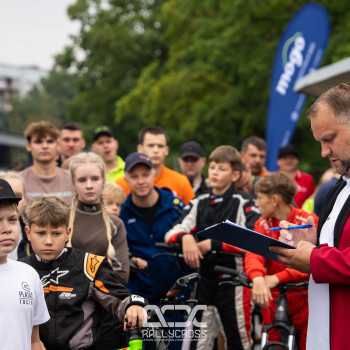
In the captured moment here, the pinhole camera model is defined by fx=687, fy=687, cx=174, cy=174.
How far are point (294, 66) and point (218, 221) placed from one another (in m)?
8.74

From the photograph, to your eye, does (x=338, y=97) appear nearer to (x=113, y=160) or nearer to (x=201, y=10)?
(x=113, y=160)

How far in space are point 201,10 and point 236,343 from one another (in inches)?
829

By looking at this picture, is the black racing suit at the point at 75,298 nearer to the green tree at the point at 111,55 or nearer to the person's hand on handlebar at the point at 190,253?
the person's hand on handlebar at the point at 190,253

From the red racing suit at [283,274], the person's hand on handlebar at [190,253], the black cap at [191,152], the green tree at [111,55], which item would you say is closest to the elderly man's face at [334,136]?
the red racing suit at [283,274]

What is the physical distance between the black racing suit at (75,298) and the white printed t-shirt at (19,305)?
421 millimetres

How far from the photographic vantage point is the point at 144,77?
31656mm

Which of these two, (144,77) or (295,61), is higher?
(144,77)

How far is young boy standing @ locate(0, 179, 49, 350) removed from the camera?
3756mm

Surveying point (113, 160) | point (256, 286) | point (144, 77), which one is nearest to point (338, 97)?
point (256, 286)

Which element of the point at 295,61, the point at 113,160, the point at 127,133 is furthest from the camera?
the point at 127,133

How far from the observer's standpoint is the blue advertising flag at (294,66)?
13938mm

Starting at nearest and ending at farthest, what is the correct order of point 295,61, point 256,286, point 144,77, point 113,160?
point 256,286
point 113,160
point 295,61
point 144,77

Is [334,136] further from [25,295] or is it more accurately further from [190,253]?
[190,253]

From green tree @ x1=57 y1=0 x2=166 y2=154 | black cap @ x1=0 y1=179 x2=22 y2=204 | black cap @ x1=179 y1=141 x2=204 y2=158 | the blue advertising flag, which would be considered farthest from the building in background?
black cap @ x1=0 y1=179 x2=22 y2=204
